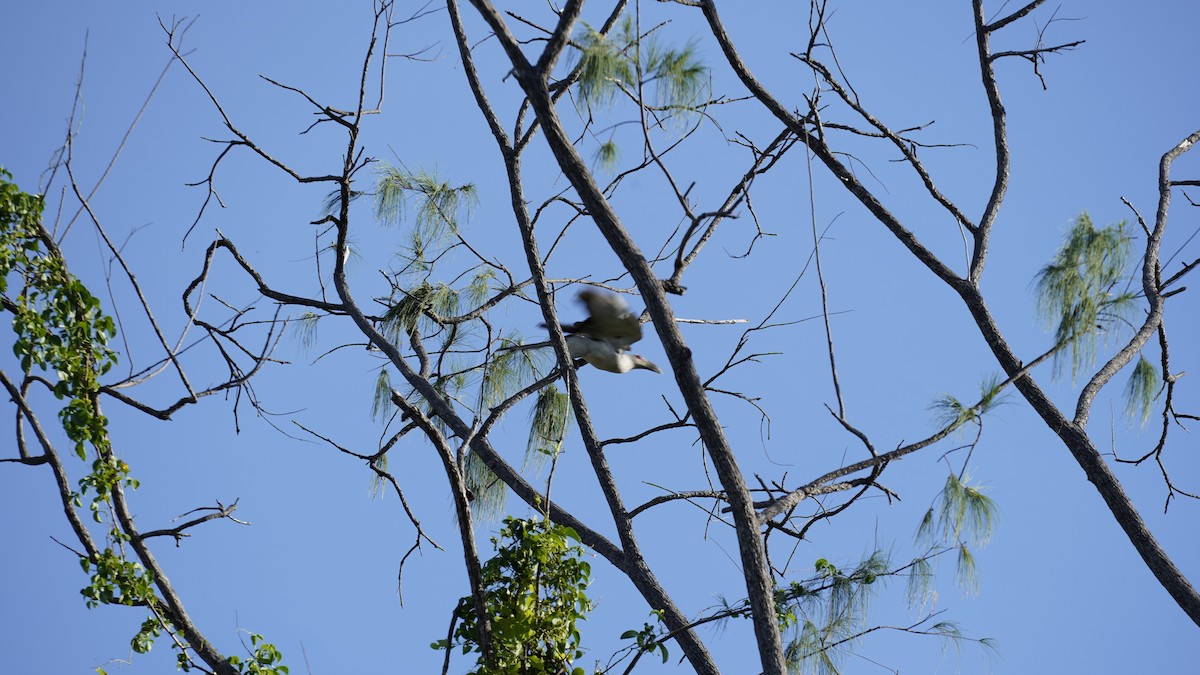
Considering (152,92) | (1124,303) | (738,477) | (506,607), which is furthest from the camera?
(1124,303)

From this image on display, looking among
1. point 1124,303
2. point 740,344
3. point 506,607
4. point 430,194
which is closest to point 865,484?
point 740,344

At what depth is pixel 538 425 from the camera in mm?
4145

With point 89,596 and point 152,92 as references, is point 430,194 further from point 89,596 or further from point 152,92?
point 89,596

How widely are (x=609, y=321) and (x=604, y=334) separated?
0.12 m

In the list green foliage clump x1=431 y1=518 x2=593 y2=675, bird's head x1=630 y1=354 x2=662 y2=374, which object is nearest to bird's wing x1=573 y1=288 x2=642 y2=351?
bird's head x1=630 y1=354 x2=662 y2=374

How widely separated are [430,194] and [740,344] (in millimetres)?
1418

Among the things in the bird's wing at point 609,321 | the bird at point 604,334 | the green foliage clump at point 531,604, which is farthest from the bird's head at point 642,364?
the green foliage clump at point 531,604

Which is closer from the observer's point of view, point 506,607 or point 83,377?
point 506,607

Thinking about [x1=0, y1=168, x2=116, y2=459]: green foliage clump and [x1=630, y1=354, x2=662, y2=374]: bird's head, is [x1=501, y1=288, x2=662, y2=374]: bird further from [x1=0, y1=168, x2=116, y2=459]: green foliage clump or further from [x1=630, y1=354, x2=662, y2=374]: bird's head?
[x1=0, y1=168, x2=116, y2=459]: green foliage clump

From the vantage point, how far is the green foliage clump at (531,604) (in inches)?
99.7

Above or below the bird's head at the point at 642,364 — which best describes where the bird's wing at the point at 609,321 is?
below

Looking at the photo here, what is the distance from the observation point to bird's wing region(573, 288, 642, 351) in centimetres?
Answer: 354

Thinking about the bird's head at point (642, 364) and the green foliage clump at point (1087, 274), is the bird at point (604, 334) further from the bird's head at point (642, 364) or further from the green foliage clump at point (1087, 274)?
the green foliage clump at point (1087, 274)

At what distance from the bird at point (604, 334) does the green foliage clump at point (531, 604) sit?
1079 millimetres
